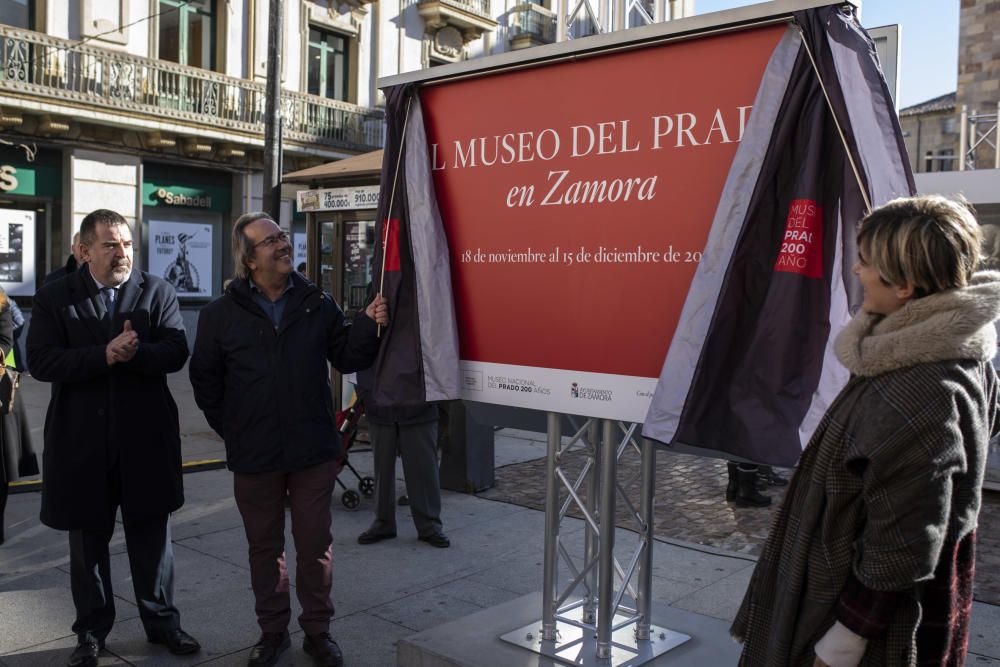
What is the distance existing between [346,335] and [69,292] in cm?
121

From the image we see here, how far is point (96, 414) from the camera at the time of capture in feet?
13.2

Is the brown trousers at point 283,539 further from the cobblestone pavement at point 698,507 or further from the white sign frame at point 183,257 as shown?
the white sign frame at point 183,257

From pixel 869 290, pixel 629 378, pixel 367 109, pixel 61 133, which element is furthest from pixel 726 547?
pixel 367 109

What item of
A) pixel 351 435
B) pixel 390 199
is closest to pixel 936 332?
pixel 390 199

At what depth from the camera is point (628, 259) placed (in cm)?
337

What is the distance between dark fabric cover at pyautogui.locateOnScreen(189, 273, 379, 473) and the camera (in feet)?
13.0

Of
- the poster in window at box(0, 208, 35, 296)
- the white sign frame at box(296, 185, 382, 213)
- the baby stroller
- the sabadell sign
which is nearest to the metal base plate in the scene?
the baby stroller

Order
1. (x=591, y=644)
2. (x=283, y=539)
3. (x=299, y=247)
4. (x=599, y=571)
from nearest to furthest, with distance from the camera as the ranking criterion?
(x=599, y=571)
(x=591, y=644)
(x=283, y=539)
(x=299, y=247)

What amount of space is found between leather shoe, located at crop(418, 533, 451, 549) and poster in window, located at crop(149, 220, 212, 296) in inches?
556

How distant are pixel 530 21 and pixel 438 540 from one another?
2315 cm

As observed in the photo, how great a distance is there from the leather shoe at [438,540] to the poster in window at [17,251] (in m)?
13.1

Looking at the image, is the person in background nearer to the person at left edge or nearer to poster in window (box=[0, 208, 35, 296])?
the person at left edge

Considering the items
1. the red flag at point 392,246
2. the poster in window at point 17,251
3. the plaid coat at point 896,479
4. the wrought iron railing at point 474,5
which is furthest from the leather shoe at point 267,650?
the wrought iron railing at point 474,5

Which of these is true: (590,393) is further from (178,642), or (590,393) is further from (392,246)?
(178,642)
